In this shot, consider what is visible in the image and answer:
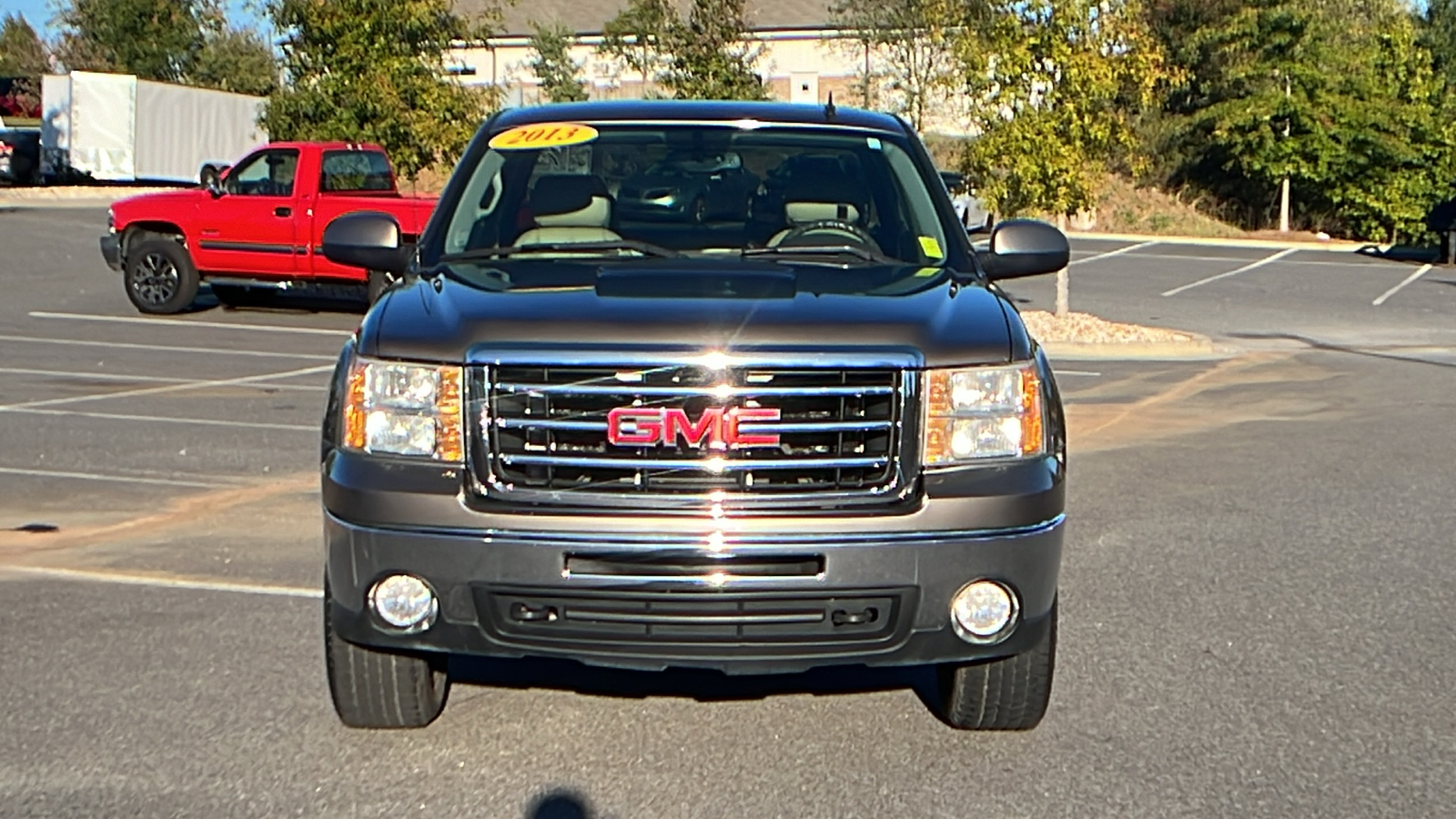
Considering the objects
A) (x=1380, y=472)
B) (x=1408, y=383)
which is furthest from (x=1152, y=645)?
(x=1408, y=383)

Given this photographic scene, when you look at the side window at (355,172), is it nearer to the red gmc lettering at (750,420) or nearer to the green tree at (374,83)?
the green tree at (374,83)

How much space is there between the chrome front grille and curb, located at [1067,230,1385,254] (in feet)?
112

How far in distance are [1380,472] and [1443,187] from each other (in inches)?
1174

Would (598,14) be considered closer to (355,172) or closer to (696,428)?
(355,172)

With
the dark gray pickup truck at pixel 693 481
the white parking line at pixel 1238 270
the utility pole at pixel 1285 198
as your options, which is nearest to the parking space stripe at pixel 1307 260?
the white parking line at pixel 1238 270

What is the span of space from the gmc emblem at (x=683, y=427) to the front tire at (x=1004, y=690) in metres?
0.99

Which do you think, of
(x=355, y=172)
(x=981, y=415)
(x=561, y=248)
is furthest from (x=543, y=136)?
(x=355, y=172)

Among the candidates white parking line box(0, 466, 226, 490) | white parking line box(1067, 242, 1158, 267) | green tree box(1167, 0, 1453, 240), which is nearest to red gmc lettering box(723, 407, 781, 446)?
white parking line box(0, 466, 226, 490)

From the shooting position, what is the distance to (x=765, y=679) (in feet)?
19.1

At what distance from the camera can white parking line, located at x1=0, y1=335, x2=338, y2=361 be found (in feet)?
53.6

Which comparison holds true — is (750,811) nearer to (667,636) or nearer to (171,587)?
(667,636)

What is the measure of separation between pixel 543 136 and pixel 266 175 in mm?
14143

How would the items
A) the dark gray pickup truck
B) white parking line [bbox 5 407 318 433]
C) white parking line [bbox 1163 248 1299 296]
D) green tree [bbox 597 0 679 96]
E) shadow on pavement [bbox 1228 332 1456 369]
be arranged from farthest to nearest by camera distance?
green tree [bbox 597 0 679 96] → white parking line [bbox 1163 248 1299 296] → shadow on pavement [bbox 1228 332 1456 369] → white parking line [bbox 5 407 318 433] → the dark gray pickup truck

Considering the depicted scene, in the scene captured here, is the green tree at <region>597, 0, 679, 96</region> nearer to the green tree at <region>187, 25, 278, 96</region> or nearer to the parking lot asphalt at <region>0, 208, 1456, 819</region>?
the green tree at <region>187, 25, 278, 96</region>
